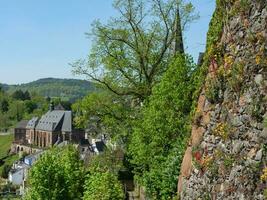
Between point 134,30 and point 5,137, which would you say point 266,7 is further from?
point 5,137

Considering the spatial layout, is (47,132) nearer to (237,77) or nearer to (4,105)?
(4,105)

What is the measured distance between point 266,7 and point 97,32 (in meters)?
23.2

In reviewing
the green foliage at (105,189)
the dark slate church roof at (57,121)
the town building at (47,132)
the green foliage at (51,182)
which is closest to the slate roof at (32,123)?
the town building at (47,132)

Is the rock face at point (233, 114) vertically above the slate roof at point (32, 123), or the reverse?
the rock face at point (233, 114)

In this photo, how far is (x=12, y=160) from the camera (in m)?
124

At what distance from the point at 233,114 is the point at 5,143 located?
145717 millimetres

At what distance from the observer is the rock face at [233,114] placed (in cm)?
736

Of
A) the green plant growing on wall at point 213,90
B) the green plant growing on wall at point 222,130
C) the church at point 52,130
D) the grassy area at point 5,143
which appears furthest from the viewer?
the grassy area at point 5,143

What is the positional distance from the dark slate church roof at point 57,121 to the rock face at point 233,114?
112 metres

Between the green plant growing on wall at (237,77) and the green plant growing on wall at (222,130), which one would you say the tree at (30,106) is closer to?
the green plant growing on wall at (222,130)

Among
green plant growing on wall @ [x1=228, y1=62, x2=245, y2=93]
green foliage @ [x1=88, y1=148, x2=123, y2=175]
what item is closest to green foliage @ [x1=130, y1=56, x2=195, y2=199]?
green foliage @ [x1=88, y1=148, x2=123, y2=175]

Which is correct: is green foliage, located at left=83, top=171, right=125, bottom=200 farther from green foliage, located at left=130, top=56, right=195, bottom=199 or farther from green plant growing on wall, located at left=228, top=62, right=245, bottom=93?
green plant growing on wall, located at left=228, top=62, right=245, bottom=93

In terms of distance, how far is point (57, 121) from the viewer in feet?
404

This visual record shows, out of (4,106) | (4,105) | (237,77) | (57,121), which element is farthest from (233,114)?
(4,106)
